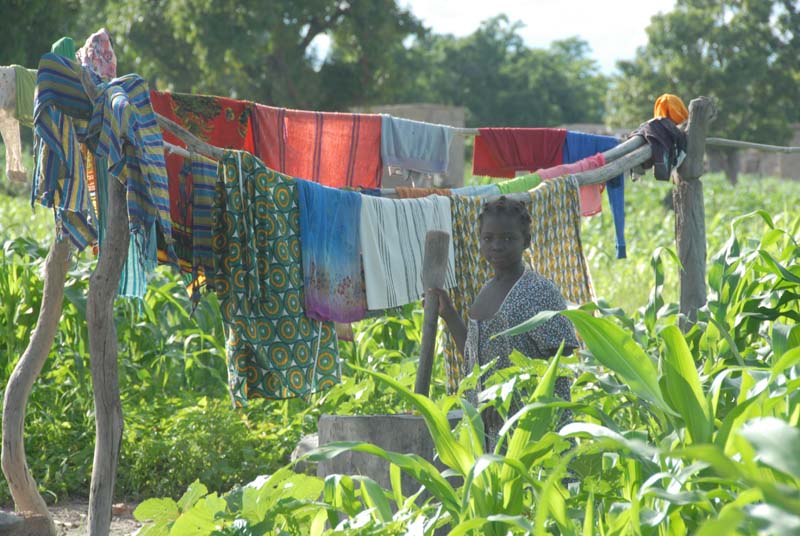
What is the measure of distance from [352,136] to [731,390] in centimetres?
233

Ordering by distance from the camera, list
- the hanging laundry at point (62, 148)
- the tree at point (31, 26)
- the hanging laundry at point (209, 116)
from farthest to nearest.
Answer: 1. the tree at point (31, 26)
2. the hanging laundry at point (209, 116)
3. the hanging laundry at point (62, 148)

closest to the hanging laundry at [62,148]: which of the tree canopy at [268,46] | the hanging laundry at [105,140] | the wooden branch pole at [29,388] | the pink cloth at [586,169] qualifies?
the hanging laundry at [105,140]

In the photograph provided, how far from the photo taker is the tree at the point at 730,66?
31812 mm

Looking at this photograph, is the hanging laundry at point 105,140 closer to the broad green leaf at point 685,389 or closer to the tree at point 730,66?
the broad green leaf at point 685,389

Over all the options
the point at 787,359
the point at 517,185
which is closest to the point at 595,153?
the point at 517,185

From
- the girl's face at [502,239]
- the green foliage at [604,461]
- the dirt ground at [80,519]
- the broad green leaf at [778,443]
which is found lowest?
the dirt ground at [80,519]

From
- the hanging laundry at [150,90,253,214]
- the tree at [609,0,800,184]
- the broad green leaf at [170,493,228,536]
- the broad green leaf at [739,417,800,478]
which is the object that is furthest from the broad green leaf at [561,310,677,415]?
the tree at [609,0,800,184]

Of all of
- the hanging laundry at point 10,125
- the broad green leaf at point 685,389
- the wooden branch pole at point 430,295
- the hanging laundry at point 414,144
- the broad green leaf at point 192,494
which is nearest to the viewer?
the broad green leaf at point 685,389

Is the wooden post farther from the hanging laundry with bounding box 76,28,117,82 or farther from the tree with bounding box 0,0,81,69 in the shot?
the tree with bounding box 0,0,81,69

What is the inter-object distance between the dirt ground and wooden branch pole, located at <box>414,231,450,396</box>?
179 centimetres

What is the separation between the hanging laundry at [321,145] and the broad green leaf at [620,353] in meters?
2.42

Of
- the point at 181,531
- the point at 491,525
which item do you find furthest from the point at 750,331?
the point at 181,531

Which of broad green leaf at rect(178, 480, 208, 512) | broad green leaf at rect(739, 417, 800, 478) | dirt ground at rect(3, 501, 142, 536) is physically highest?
broad green leaf at rect(739, 417, 800, 478)

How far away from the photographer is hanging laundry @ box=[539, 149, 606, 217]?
4.54 metres
